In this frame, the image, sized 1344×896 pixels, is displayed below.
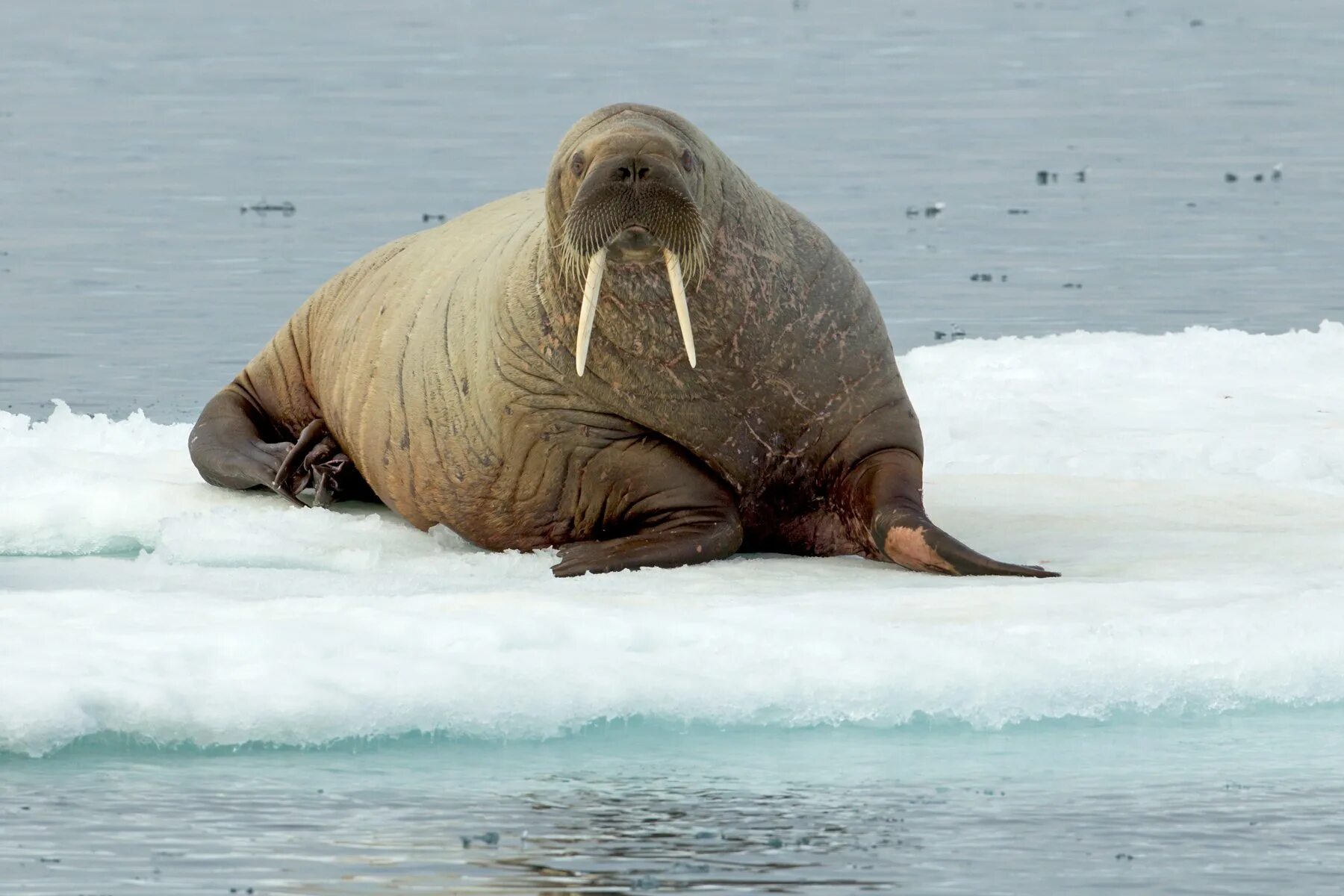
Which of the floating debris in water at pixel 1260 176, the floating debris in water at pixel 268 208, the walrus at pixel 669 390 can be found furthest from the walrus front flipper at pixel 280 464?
the floating debris in water at pixel 1260 176

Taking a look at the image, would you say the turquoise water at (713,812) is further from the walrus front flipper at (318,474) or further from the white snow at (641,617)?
the walrus front flipper at (318,474)

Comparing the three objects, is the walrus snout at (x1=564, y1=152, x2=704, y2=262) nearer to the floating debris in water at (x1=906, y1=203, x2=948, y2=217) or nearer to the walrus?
the walrus

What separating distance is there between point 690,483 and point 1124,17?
3624 cm

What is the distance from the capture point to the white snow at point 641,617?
5.95m

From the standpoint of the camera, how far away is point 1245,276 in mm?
15562

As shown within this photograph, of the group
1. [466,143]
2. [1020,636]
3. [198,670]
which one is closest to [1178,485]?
[1020,636]

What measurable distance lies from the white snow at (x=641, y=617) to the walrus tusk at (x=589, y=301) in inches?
26.0

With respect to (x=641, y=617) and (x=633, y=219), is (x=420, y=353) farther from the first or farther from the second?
(x=641, y=617)

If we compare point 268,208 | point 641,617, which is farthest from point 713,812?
point 268,208

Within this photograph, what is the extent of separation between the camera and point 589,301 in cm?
743

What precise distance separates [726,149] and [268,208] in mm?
4165

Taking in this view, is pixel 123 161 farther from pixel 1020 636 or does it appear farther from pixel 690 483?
pixel 1020 636

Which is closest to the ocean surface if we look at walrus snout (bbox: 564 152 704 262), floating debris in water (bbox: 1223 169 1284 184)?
walrus snout (bbox: 564 152 704 262)

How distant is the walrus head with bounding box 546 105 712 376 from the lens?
724 cm
